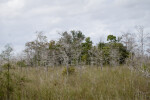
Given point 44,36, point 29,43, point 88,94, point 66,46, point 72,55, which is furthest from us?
point 29,43

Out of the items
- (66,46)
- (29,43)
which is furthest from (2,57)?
(29,43)

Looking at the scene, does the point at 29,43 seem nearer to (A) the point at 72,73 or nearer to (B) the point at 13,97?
(A) the point at 72,73

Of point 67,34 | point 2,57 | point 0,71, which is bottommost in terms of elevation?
point 0,71

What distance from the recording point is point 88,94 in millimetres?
4184

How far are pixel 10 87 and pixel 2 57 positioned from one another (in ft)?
3.88

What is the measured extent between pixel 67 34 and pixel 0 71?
545 centimetres

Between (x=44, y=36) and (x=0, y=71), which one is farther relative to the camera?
(x=44, y=36)

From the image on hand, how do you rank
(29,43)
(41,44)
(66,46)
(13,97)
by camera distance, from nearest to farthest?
(13,97) < (66,46) < (41,44) < (29,43)

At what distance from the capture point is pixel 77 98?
3.93 m

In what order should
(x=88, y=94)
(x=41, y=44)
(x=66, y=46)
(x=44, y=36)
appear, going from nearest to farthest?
(x=88, y=94) → (x=66, y=46) → (x=44, y=36) → (x=41, y=44)

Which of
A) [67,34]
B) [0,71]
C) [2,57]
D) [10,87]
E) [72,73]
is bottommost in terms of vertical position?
[72,73]

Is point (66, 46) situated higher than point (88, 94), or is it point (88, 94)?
point (66, 46)

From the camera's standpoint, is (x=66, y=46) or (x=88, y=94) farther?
(x=66, y=46)

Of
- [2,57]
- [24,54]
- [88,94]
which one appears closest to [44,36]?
[24,54]
